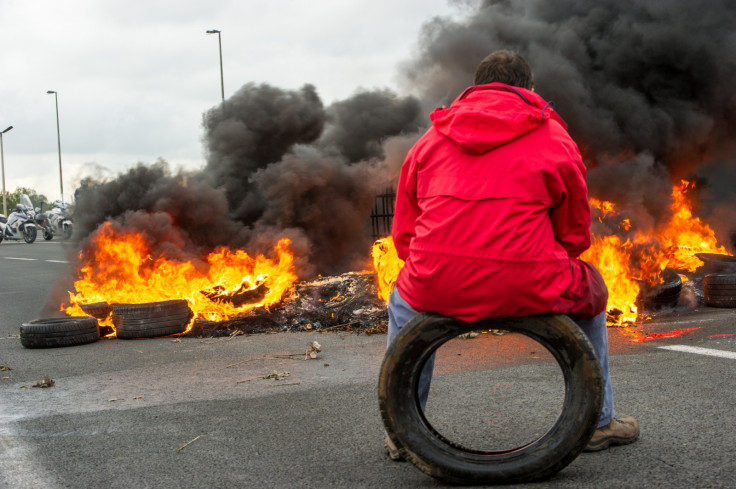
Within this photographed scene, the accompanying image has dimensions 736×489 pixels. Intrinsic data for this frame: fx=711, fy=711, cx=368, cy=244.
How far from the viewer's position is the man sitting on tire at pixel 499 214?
2770mm

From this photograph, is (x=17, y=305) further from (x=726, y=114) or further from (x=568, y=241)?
(x=726, y=114)

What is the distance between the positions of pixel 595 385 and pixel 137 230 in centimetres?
754

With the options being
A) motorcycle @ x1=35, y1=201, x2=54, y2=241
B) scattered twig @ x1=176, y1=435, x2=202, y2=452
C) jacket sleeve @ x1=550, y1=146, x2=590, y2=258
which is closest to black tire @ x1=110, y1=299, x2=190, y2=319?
scattered twig @ x1=176, y1=435, x2=202, y2=452

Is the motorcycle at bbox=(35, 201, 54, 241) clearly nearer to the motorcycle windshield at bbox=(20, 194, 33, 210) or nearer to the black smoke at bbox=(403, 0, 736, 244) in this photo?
the motorcycle windshield at bbox=(20, 194, 33, 210)

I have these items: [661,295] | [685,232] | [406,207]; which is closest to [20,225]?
[685,232]

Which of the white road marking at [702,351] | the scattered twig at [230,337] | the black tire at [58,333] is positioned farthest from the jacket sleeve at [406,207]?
the black tire at [58,333]

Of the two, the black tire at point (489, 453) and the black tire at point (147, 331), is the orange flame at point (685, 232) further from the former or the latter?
the black tire at point (489, 453)

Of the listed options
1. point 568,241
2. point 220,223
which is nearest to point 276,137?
point 220,223

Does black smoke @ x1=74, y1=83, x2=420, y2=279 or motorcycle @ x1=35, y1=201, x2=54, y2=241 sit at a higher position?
black smoke @ x1=74, y1=83, x2=420, y2=279

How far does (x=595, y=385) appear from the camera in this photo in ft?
9.31

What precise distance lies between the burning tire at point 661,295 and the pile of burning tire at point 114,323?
5.23m

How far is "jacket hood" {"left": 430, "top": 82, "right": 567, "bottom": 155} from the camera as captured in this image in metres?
2.84

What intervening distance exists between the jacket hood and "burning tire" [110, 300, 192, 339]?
17.9 feet

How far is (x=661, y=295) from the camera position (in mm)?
8266
